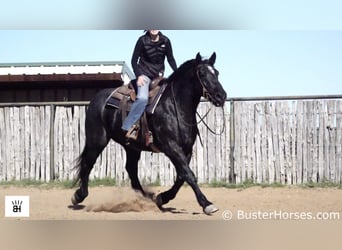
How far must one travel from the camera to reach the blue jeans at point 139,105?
5.71m

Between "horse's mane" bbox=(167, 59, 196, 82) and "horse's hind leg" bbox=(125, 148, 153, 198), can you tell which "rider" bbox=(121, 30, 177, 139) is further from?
"horse's hind leg" bbox=(125, 148, 153, 198)

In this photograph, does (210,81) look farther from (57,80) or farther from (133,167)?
(57,80)

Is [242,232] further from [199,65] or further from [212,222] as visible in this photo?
[199,65]

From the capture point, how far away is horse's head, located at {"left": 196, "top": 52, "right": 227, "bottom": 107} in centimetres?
557

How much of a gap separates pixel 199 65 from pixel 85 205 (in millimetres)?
1536

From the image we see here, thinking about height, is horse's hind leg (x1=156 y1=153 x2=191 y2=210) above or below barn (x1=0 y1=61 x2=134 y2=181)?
below

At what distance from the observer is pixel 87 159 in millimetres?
5977

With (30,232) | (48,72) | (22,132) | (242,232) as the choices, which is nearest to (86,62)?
(48,72)

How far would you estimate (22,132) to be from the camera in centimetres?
604

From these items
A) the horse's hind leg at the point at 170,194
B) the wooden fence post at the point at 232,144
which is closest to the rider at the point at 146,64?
the horse's hind leg at the point at 170,194

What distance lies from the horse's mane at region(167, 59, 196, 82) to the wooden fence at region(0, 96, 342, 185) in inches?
17.7

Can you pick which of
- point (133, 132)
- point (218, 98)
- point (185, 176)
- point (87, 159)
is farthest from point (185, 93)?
point (87, 159)

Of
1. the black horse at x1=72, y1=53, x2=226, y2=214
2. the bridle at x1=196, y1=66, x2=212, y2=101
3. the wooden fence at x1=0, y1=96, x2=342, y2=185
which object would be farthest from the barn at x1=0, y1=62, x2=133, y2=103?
the bridle at x1=196, y1=66, x2=212, y2=101

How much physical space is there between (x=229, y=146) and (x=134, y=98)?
969mm
